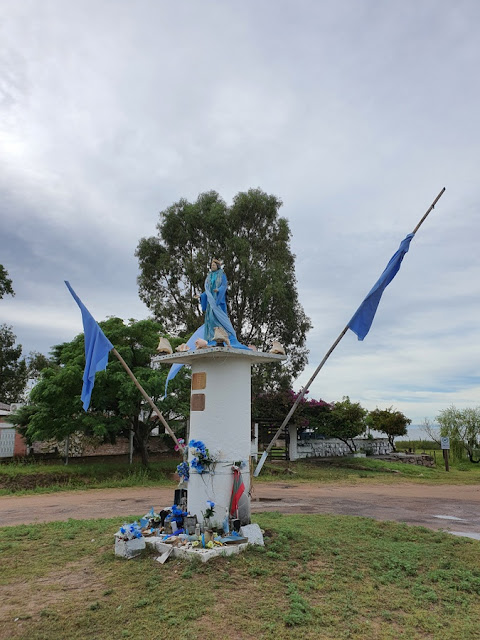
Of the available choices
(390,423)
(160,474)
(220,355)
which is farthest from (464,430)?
(220,355)

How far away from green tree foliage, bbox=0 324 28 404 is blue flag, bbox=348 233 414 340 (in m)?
Result: 31.9

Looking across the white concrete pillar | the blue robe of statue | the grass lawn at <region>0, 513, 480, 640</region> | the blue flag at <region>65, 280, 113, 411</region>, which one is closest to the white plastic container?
the grass lawn at <region>0, 513, 480, 640</region>

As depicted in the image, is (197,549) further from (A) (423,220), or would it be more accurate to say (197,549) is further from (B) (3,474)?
(B) (3,474)

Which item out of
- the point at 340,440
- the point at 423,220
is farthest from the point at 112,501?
the point at 340,440

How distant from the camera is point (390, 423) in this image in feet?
105

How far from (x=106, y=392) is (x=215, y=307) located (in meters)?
9.97

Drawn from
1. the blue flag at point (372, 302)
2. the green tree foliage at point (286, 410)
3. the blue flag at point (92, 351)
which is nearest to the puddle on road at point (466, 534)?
the blue flag at point (372, 302)

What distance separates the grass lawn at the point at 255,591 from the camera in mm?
4441

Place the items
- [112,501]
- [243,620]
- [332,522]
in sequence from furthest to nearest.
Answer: [112,501] < [332,522] < [243,620]

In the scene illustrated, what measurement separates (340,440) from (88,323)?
21.6 metres

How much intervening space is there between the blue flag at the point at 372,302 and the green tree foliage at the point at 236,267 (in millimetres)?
15068

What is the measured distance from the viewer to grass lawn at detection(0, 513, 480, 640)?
4.44 meters

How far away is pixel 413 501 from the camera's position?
1320cm

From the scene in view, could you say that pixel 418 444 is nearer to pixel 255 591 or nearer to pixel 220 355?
pixel 220 355
